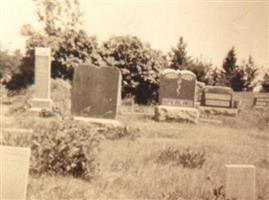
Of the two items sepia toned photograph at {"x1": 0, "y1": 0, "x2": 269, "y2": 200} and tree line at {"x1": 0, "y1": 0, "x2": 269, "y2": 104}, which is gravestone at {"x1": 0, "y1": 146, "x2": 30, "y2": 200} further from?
tree line at {"x1": 0, "y1": 0, "x2": 269, "y2": 104}

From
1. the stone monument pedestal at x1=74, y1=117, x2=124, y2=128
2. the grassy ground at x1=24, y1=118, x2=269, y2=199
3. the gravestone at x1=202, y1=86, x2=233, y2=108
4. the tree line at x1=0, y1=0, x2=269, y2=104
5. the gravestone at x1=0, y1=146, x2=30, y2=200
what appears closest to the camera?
the gravestone at x1=0, y1=146, x2=30, y2=200

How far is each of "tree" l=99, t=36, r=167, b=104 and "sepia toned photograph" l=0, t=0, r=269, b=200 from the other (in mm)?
25

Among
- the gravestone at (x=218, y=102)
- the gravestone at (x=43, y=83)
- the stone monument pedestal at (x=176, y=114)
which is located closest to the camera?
the gravestone at (x=218, y=102)

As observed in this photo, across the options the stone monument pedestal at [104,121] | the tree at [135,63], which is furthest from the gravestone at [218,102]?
the stone monument pedestal at [104,121]

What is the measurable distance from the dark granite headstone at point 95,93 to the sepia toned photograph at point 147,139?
495mm

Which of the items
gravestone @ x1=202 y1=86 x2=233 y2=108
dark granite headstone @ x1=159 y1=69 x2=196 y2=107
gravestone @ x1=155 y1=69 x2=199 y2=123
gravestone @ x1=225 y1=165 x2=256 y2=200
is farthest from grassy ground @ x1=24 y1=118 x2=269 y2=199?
dark granite headstone @ x1=159 y1=69 x2=196 y2=107

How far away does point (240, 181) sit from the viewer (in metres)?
4.19

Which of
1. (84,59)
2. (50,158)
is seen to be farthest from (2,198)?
(84,59)

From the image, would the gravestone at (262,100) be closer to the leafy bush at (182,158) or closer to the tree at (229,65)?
the tree at (229,65)

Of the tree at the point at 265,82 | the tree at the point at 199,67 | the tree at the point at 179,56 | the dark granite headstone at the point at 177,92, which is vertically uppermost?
the tree at the point at 179,56

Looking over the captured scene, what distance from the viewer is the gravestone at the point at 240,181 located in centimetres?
417

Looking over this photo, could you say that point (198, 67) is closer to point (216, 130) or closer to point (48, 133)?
point (216, 130)

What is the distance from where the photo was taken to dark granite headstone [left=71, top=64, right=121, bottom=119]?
213 inches

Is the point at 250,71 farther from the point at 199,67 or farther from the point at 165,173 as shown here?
the point at 165,173
